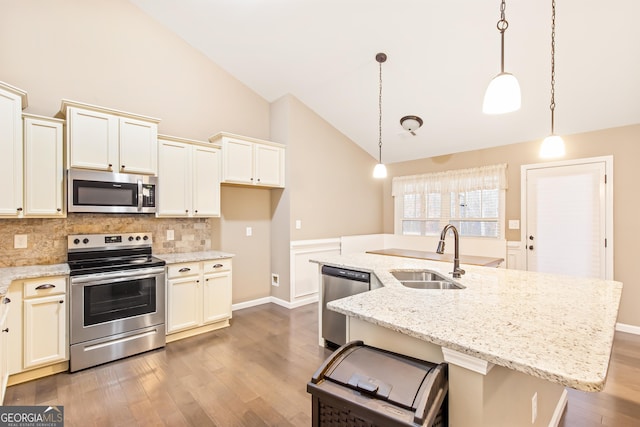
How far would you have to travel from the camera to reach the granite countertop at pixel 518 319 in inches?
35.7

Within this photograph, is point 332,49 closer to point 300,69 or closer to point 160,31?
point 300,69

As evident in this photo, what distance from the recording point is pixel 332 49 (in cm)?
351

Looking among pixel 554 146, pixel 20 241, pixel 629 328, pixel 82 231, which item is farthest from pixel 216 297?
pixel 629 328

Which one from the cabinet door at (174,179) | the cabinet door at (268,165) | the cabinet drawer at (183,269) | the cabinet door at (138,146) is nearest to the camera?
the cabinet door at (138,146)

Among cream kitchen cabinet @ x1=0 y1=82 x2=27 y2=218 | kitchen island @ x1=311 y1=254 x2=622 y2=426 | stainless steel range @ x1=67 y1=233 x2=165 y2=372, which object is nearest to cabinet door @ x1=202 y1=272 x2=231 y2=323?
stainless steel range @ x1=67 y1=233 x2=165 y2=372

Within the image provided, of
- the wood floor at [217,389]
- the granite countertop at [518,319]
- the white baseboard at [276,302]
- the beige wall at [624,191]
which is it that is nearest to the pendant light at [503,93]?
the granite countertop at [518,319]

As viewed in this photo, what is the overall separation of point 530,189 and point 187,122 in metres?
4.68

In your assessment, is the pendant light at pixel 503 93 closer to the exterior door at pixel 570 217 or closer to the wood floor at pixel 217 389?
the wood floor at pixel 217 389

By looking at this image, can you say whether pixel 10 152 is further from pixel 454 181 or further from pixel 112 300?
pixel 454 181

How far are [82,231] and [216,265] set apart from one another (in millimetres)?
1354

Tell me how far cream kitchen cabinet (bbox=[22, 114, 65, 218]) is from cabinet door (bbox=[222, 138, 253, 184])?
1555mm

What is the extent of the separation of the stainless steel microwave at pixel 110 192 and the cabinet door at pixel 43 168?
0.30 ft

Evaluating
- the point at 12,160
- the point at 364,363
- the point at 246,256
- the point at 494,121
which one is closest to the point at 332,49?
the point at 494,121

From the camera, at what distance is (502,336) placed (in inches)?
43.1
